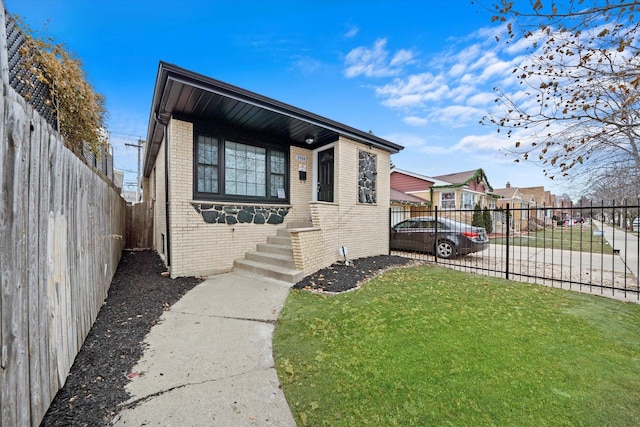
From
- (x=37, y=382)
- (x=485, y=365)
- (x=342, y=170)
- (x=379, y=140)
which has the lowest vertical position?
(x=485, y=365)

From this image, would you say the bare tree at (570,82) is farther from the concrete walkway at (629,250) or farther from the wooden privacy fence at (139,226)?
the wooden privacy fence at (139,226)

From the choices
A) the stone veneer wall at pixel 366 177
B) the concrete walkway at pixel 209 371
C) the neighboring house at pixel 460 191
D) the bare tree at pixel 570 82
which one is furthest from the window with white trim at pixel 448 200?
the concrete walkway at pixel 209 371

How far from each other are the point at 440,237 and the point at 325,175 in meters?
4.59

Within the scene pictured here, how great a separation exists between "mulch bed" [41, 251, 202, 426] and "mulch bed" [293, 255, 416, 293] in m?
2.36

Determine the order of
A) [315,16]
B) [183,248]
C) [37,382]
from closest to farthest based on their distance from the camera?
[37,382] < [183,248] < [315,16]

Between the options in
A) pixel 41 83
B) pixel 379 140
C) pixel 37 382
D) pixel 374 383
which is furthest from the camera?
pixel 379 140

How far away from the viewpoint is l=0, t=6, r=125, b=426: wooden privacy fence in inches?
53.0

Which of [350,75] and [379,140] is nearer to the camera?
[379,140]

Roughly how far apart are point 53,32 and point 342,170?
560cm

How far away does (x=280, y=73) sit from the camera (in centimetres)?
884

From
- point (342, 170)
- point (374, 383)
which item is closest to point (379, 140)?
point (342, 170)

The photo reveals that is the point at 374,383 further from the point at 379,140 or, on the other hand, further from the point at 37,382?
Answer: the point at 379,140

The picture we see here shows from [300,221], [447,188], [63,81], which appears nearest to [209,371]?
[63,81]

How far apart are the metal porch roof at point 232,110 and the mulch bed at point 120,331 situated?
11.3 ft
